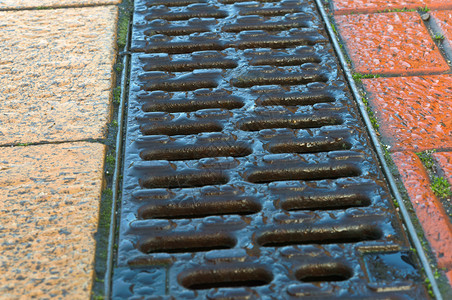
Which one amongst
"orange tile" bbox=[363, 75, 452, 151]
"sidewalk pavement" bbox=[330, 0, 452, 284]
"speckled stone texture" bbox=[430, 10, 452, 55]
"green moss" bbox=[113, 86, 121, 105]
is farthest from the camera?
"speckled stone texture" bbox=[430, 10, 452, 55]

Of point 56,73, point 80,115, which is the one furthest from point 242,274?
point 56,73

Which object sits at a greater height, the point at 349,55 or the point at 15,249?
the point at 349,55

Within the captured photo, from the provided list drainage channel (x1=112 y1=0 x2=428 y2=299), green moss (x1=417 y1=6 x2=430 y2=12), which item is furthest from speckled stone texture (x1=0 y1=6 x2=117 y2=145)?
green moss (x1=417 y1=6 x2=430 y2=12)

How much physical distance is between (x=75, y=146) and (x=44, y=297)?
576 mm

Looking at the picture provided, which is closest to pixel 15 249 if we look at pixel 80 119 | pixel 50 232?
pixel 50 232

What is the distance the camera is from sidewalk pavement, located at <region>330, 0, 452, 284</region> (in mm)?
1617

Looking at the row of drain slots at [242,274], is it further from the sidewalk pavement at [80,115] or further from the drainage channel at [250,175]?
the sidewalk pavement at [80,115]

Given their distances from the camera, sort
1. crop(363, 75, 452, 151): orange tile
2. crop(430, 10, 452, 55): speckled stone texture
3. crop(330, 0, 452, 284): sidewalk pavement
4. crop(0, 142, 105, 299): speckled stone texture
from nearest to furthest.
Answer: crop(0, 142, 105, 299): speckled stone texture < crop(330, 0, 452, 284): sidewalk pavement < crop(363, 75, 452, 151): orange tile < crop(430, 10, 452, 55): speckled stone texture

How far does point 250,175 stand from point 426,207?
0.49 metres

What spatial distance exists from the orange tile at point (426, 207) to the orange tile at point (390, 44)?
494 mm

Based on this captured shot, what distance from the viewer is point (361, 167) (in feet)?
5.54

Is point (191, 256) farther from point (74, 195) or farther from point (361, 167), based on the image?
point (361, 167)

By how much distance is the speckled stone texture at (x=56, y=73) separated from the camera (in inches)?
74.4

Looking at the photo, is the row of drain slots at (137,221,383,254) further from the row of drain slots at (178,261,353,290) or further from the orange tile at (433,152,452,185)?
the orange tile at (433,152,452,185)
